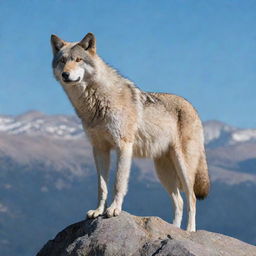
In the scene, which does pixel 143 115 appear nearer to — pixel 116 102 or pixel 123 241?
pixel 116 102

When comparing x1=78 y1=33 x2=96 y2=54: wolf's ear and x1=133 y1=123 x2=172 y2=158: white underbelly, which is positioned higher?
x1=78 y1=33 x2=96 y2=54: wolf's ear

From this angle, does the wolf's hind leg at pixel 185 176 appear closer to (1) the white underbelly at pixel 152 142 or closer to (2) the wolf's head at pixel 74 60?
(1) the white underbelly at pixel 152 142

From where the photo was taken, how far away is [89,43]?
17766 mm

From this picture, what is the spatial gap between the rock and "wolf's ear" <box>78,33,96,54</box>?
3971mm

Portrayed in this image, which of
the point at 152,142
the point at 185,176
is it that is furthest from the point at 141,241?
the point at 185,176

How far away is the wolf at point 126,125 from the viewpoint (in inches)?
687

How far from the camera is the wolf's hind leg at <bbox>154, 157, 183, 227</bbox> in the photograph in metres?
19.5

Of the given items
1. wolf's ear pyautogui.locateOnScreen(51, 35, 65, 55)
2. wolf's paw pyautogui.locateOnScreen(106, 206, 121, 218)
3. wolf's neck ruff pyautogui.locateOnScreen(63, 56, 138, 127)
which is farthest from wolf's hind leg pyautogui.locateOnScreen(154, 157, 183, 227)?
wolf's ear pyautogui.locateOnScreen(51, 35, 65, 55)

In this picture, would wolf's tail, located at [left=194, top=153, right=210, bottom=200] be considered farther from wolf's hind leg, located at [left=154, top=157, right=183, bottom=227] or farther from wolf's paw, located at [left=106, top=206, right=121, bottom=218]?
wolf's paw, located at [left=106, top=206, right=121, bottom=218]

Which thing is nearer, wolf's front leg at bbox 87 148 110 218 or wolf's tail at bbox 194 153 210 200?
wolf's front leg at bbox 87 148 110 218

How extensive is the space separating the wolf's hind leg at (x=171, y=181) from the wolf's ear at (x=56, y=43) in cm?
401

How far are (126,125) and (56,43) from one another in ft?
8.62

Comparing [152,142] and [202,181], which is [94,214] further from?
[202,181]

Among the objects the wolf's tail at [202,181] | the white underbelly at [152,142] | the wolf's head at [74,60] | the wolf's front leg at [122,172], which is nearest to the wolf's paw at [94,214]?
the wolf's front leg at [122,172]
